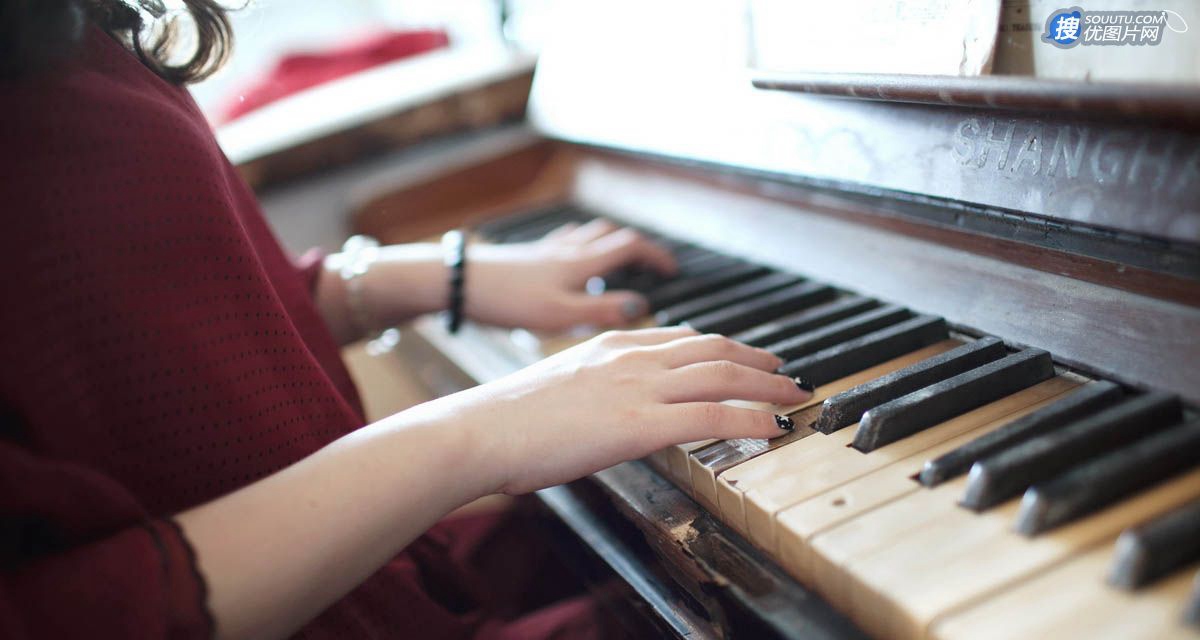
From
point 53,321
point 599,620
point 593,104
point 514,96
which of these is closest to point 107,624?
point 53,321

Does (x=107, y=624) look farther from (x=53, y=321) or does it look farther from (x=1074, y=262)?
(x=1074, y=262)

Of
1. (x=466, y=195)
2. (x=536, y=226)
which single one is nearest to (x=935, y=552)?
(x=536, y=226)

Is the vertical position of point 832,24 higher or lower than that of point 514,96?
higher

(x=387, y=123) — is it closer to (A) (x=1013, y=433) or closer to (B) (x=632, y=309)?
(B) (x=632, y=309)

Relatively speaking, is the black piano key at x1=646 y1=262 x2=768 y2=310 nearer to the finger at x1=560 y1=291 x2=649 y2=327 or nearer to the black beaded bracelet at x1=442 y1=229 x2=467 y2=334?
the finger at x1=560 y1=291 x2=649 y2=327

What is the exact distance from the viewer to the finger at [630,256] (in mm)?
1183

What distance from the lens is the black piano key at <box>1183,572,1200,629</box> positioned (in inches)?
17.4

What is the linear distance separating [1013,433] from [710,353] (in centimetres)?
26

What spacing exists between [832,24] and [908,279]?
0.26 metres

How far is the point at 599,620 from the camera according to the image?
3.13ft


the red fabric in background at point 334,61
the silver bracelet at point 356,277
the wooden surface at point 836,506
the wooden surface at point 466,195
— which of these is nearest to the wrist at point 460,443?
the wooden surface at point 836,506

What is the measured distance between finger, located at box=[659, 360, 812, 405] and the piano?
31mm

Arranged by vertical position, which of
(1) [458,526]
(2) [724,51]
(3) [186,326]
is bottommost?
(1) [458,526]

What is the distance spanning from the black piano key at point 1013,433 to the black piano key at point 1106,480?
0.05 meters
